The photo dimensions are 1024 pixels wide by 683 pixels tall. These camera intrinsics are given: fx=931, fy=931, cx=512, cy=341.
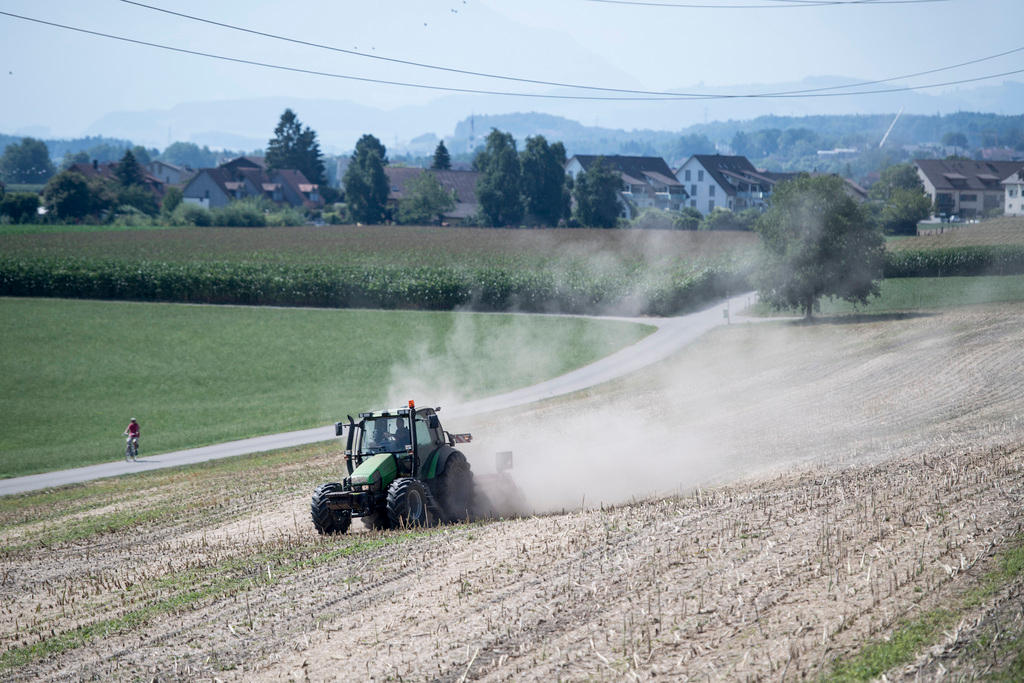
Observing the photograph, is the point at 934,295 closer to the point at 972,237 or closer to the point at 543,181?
the point at 972,237

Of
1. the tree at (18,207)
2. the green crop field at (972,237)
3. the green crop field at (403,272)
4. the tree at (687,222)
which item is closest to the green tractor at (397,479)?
the green crop field at (403,272)

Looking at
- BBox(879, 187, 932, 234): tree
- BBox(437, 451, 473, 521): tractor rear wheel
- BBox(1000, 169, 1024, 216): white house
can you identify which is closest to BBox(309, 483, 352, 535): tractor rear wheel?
BBox(437, 451, 473, 521): tractor rear wheel

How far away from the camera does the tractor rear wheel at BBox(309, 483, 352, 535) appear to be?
18125 millimetres

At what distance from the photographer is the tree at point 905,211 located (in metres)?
91.9

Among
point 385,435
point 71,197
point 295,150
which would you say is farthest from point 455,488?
point 295,150

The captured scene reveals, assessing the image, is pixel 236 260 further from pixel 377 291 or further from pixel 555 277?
pixel 555 277

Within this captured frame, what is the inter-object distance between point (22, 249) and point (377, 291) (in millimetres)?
34955

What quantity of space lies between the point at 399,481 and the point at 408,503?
484mm

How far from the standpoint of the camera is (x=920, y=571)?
1241cm

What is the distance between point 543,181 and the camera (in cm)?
12594

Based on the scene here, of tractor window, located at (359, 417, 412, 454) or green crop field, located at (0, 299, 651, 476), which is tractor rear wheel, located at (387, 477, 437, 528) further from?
green crop field, located at (0, 299, 651, 476)

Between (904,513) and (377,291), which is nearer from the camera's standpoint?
(904,513)

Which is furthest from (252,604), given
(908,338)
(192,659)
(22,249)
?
(22,249)

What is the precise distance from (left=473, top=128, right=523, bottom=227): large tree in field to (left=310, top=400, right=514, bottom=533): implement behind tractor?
107m
